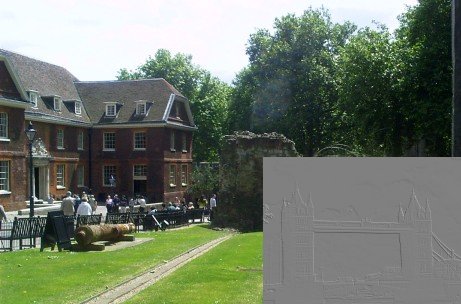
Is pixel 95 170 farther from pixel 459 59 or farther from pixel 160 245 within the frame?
pixel 459 59

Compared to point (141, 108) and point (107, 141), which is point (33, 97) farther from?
point (141, 108)

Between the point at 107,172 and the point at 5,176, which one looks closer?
the point at 5,176

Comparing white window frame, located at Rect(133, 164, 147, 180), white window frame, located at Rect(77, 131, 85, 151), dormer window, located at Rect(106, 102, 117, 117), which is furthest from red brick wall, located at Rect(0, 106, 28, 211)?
dormer window, located at Rect(106, 102, 117, 117)

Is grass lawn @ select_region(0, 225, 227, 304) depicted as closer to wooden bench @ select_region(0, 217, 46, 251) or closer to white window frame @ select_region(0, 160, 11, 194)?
Result: wooden bench @ select_region(0, 217, 46, 251)

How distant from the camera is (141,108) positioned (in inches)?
2106

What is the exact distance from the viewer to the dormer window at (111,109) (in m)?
54.0

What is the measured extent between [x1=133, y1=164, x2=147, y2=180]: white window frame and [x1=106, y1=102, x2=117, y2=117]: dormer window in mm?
4965

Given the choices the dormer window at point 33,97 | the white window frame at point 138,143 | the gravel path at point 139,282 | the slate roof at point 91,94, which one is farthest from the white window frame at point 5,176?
the gravel path at point 139,282

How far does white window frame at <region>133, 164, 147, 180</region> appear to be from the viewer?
174ft

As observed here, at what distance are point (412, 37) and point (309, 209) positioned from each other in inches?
1129

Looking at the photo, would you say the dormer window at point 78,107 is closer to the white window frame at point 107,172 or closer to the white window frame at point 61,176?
the white window frame at point 107,172

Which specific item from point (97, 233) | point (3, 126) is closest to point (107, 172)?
point (3, 126)

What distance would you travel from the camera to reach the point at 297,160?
5.60 metres

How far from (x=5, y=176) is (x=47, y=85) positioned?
13897 mm
